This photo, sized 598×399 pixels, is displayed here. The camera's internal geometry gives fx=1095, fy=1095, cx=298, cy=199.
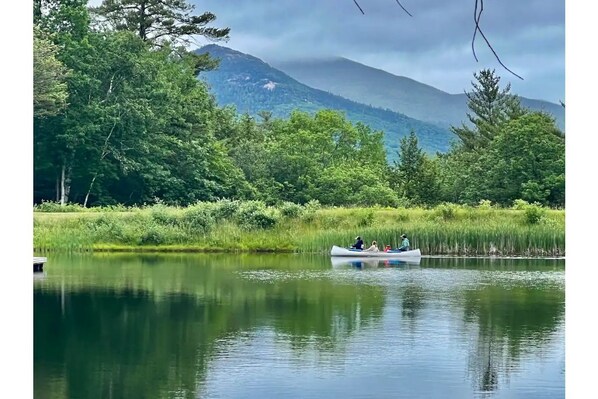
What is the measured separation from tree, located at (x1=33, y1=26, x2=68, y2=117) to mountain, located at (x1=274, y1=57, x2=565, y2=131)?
1752 inches

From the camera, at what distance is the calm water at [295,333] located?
1038 cm

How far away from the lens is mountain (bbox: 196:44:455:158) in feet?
264

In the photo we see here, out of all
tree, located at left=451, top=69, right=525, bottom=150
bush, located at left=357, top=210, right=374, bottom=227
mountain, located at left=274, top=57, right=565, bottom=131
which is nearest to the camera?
bush, located at left=357, top=210, right=374, bottom=227

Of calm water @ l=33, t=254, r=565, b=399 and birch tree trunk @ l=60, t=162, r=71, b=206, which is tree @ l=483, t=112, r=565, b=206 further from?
calm water @ l=33, t=254, r=565, b=399

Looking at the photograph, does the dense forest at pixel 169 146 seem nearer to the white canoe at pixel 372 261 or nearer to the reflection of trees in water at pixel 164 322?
→ the white canoe at pixel 372 261

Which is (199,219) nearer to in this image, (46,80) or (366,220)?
(366,220)

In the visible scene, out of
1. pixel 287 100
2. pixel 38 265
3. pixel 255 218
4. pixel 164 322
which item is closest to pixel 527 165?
pixel 255 218

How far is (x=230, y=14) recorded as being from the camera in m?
72.6

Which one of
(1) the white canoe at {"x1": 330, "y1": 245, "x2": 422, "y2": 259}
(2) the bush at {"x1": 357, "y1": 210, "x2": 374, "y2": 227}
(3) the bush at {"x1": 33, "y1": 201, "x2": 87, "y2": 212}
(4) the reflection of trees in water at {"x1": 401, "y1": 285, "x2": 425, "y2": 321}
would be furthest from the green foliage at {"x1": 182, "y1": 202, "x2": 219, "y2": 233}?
(4) the reflection of trees in water at {"x1": 401, "y1": 285, "x2": 425, "y2": 321}

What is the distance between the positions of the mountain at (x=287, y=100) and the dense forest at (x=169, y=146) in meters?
33.4

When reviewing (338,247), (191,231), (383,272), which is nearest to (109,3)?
(191,231)

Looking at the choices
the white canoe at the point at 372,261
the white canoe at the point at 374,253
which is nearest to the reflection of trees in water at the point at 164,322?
the white canoe at the point at 372,261
